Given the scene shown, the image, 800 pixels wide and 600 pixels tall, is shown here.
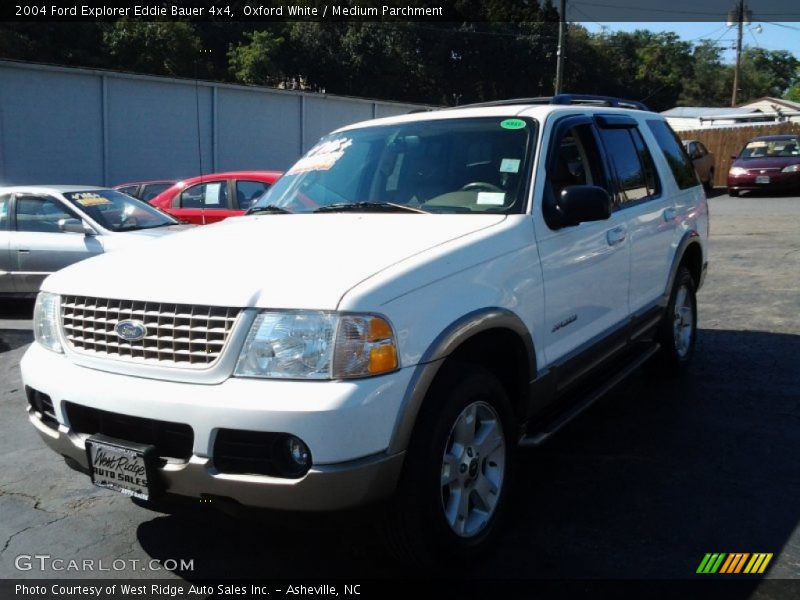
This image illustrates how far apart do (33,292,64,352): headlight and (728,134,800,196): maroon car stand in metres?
22.2

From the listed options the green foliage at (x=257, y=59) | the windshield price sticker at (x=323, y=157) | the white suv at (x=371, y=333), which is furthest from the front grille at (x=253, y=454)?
the green foliage at (x=257, y=59)

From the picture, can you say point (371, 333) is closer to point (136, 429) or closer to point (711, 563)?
point (136, 429)

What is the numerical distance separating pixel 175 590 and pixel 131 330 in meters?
1.10

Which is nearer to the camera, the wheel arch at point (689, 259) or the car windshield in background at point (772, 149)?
the wheel arch at point (689, 259)

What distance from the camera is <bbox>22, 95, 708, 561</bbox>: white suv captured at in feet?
9.09

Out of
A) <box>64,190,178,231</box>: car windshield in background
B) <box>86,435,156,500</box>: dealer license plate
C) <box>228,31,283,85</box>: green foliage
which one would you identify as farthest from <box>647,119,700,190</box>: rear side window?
<box>228,31,283,85</box>: green foliage

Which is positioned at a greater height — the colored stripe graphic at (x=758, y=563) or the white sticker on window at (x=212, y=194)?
the white sticker on window at (x=212, y=194)

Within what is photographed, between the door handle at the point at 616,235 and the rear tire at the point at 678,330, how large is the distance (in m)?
1.19

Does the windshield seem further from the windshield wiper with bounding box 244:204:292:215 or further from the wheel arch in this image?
the wheel arch

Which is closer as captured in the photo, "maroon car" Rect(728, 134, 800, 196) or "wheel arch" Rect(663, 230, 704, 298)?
"wheel arch" Rect(663, 230, 704, 298)

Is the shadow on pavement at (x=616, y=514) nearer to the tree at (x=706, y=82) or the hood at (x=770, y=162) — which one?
the hood at (x=770, y=162)

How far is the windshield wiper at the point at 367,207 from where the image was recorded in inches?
159

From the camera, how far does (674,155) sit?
6.02m

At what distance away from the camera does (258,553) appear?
353 centimetres
